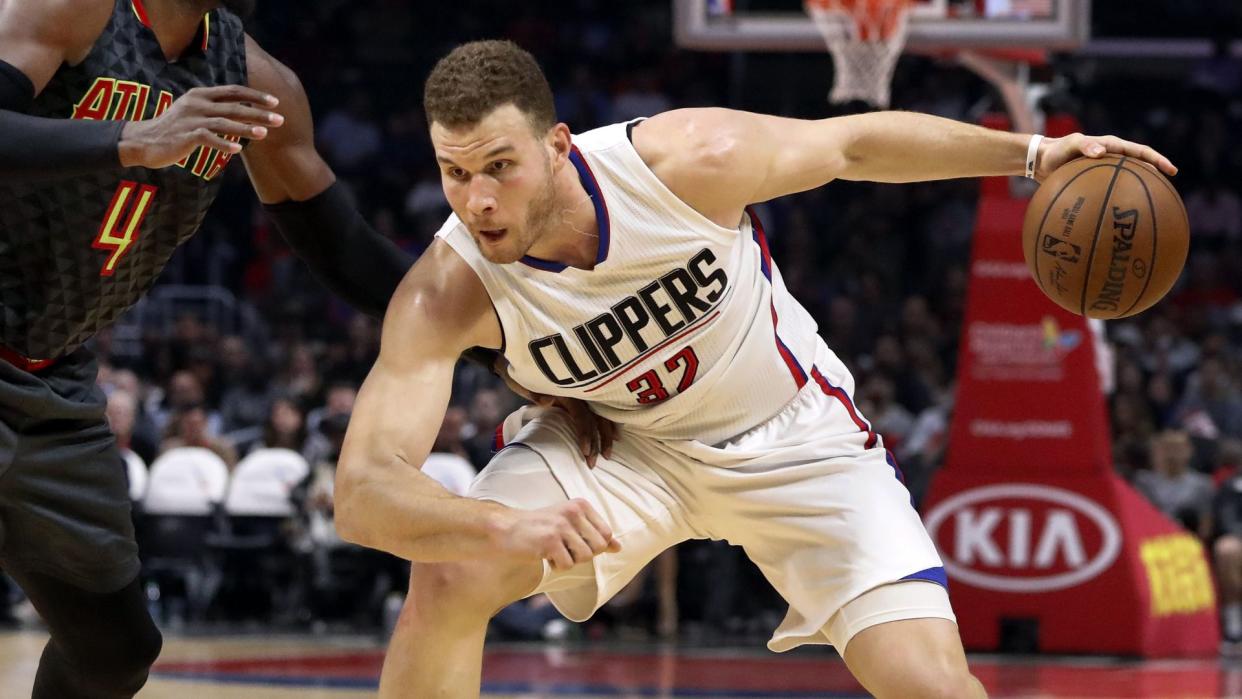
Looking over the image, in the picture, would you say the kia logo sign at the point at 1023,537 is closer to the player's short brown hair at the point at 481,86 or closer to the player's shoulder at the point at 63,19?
the player's short brown hair at the point at 481,86

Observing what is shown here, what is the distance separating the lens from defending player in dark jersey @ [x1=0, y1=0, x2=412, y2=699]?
12.6 feet

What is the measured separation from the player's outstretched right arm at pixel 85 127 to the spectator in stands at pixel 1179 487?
8335 millimetres

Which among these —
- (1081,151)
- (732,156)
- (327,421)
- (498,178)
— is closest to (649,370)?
(732,156)

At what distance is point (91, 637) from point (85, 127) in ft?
4.65

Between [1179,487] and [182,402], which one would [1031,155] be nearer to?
[1179,487]

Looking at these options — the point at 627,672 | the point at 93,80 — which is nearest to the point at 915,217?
the point at 627,672

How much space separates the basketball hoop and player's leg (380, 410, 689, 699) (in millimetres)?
5160

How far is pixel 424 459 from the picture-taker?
3768 mm

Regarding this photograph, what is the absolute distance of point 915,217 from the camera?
1590cm

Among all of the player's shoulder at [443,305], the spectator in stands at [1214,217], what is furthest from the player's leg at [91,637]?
the spectator in stands at [1214,217]

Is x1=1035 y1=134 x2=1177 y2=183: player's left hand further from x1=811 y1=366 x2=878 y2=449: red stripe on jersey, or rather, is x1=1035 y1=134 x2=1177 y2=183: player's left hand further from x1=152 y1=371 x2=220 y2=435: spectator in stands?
x1=152 y1=371 x2=220 y2=435: spectator in stands

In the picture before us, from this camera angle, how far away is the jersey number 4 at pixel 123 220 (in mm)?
4055

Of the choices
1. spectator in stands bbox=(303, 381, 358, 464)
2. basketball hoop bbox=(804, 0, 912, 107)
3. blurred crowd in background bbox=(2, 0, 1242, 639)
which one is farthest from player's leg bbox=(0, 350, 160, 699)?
spectator in stands bbox=(303, 381, 358, 464)

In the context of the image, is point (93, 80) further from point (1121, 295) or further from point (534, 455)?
point (1121, 295)
